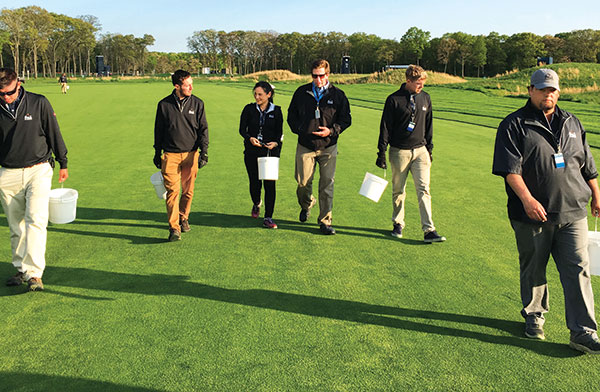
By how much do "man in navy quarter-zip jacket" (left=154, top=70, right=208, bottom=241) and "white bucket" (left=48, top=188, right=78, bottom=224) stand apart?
1167mm

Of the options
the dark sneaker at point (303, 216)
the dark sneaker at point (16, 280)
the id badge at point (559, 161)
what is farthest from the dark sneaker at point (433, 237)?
the dark sneaker at point (16, 280)

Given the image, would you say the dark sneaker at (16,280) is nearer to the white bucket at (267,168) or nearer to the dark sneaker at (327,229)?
the white bucket at (267,168)

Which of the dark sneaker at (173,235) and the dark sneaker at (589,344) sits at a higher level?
the dark sneaker at (173,235)

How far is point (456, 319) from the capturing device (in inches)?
166

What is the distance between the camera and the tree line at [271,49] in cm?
10019

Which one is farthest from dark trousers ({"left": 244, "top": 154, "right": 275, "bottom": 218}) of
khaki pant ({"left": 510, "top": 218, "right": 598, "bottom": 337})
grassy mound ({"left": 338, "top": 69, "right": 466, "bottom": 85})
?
grassy mound ({"left": 338, "top": 69, "right": 466, "bottom": 85})

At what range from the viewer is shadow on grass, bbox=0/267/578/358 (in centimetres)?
395

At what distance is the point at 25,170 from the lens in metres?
4.95

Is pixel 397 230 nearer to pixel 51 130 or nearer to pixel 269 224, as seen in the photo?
pixel 269 224

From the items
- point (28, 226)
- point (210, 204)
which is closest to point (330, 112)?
point (210, 204)

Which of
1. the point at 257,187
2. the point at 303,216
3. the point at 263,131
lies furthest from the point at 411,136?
the point at 257,187

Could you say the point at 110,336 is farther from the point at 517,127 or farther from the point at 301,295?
the point at 517,127

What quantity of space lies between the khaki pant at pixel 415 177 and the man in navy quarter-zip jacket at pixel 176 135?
8.82 ft

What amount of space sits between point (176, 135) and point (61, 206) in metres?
1.68
